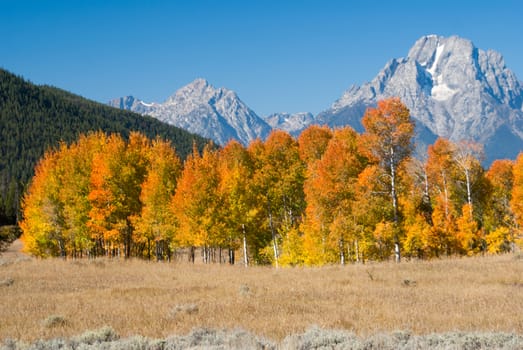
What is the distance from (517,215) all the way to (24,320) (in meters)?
42.7

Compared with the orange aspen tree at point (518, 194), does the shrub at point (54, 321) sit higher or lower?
lower

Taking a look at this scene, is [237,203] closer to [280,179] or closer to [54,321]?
[280,179]

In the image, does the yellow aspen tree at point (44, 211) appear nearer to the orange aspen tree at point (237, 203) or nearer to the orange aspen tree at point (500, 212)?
the orange aspen tree at point (237, 203)

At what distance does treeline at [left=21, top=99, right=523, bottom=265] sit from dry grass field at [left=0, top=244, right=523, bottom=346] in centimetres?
827

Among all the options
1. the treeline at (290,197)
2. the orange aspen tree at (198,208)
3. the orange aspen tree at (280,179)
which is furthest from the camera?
the orange aspen tree at (280,179)

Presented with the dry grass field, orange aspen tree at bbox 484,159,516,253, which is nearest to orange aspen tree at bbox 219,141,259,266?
the dry grass field

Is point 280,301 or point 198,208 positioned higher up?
point 198,208

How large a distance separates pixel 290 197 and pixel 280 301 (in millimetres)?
30877

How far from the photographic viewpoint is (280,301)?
631 inches

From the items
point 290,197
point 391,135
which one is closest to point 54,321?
point 391,135

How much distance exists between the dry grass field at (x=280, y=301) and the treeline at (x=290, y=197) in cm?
827

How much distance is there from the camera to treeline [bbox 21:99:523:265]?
103 ft

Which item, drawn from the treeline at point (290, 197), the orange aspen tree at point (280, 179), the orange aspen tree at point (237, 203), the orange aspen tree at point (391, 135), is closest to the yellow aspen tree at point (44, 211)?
the treeline at point (290, 197)

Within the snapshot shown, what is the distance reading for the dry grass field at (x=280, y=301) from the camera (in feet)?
39.8
